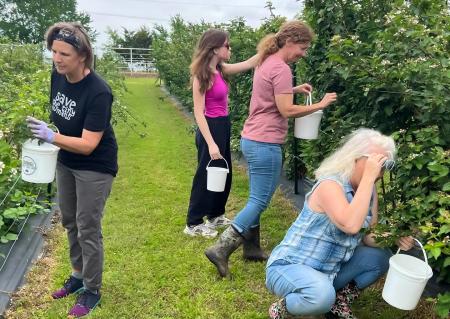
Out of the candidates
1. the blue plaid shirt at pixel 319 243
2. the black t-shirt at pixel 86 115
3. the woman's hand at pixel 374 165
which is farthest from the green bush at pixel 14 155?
the woman's hand at pixel 374 165

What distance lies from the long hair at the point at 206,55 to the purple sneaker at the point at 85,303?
162cm

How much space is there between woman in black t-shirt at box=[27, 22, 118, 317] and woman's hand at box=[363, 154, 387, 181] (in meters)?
1.27

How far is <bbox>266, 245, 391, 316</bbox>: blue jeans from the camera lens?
231 cm

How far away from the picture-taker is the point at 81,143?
94.6 inches

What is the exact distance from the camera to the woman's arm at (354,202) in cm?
219

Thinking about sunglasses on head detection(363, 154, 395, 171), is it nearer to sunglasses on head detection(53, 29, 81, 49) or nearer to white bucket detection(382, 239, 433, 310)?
white bucket detection(382, 239, 433, 310)

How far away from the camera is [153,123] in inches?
441

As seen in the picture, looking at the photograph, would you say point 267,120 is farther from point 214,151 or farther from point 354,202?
point 354,202

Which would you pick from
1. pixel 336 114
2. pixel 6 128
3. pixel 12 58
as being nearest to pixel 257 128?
pixel 336 114

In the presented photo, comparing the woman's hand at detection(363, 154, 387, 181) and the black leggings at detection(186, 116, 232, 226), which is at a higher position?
the woman's hand at detection(363, 154, 387, 181)

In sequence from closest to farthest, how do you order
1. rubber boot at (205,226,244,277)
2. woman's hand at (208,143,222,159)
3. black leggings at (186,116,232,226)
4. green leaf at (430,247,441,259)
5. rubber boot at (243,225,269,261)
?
green leaf at (430,247,441,259) < rubber boot at (205,226,244,277) < rubber boot at (243,225,269,261) < woman's hand at (208,143,222,159) < black leggings at (186,116,232,226)

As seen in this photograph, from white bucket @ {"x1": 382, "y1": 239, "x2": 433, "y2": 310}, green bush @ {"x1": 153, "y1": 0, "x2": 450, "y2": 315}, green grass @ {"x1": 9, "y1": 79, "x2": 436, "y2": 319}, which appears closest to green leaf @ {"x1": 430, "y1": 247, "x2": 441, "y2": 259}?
green bush @ {"x1": 153, "y1": 0, "x2": 450, "y2": 315}

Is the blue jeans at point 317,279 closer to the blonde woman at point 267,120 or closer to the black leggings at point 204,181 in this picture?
the blonde woman at point 267,120

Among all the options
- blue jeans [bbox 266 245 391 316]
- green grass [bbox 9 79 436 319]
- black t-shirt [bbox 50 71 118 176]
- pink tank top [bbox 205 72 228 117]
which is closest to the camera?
blue jeans [bbox 266 245 391 316]
